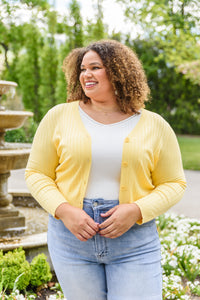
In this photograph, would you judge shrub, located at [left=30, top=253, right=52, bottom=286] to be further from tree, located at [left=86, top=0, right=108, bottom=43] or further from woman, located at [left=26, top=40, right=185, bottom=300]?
tree, located at [left=86, top=0, right=108, bottom=43]

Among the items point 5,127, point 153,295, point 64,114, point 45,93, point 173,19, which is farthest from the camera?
point 45,93

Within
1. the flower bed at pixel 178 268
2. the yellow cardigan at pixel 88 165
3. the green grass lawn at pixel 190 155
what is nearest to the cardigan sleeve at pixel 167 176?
the yellow cardigan at pixel 88 165

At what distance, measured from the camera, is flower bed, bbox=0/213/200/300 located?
3469 mm

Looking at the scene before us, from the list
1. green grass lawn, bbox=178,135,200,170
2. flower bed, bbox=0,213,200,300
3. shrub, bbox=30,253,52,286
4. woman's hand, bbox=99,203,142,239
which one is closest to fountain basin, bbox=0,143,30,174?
shrub, bbox=30,253,52,286

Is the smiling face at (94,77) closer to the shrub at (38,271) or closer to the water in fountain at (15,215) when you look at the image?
the shrub at (38,271)

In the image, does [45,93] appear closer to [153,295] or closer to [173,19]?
[173,19]

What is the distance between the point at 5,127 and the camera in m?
5.03

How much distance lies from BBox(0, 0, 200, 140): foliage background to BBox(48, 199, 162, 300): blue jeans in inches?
333

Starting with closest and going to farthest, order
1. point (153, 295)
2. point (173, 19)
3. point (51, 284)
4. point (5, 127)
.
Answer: point (153, 295), point (51, 284), point (5, 127), point (173, 19)

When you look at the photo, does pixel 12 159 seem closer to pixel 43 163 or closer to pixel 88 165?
pixel 43 163

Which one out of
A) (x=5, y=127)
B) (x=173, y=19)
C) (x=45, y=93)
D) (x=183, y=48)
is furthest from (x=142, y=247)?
(x=45, y=93)

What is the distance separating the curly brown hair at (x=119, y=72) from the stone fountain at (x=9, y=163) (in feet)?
8.45

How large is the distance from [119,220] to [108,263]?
0.24 meters

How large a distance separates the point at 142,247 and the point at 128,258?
0.26 ft
